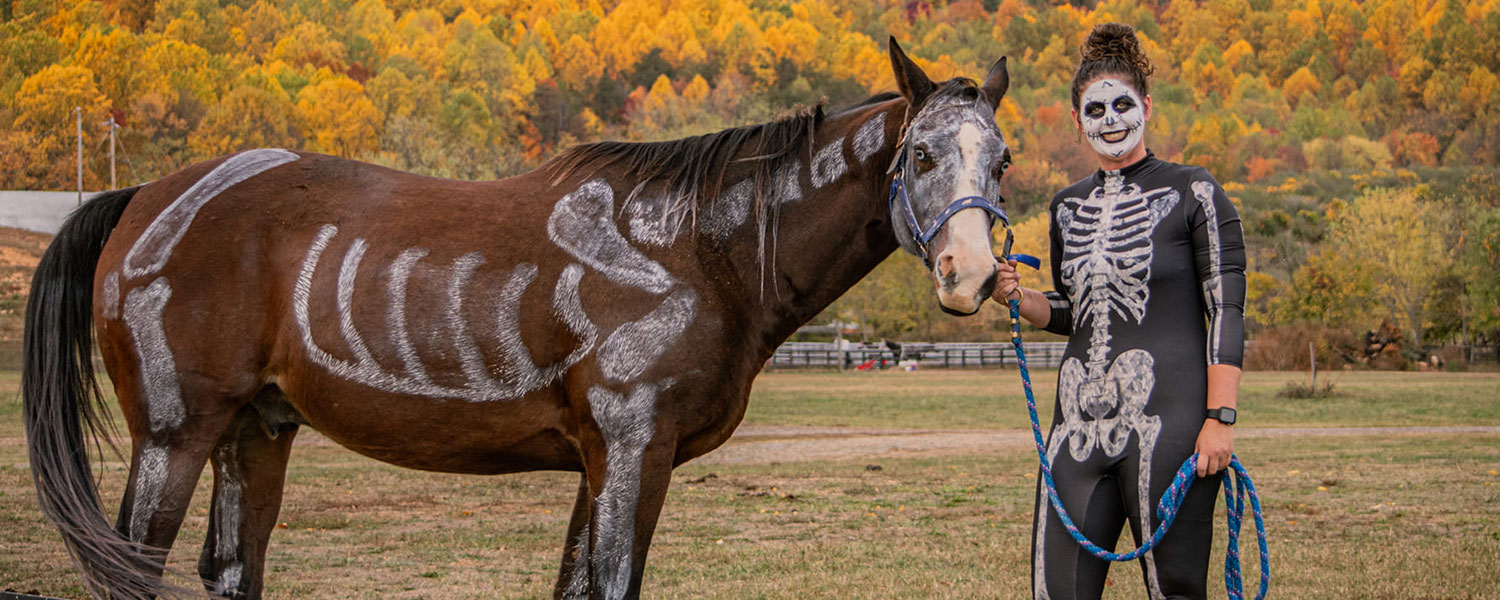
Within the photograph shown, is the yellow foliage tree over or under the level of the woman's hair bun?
over

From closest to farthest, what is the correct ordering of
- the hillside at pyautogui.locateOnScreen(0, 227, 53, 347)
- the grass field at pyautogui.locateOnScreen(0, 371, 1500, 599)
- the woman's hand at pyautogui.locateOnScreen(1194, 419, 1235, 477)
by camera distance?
the woman's hand at pyautogui.locateOnScreen(1194, 419, 1235, 477)
the grass field at pyautogui.locateOnScreen(0, 371, 1500, 599)
the hillside at pyautogui.locateOnScreen(0, 227, 53, 347)

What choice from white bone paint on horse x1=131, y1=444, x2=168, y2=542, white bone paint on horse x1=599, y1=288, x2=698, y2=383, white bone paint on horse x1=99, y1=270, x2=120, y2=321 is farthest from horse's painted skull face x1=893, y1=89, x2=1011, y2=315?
white bone paint on horse x1=99, y1=270, x2=120, y2=321

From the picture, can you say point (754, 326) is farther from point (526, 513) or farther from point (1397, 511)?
point (1397, 511)

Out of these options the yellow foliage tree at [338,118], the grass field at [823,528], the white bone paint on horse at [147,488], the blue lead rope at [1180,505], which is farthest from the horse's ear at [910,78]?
the yellow foliage tree at [338,118]

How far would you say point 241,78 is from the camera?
85312 mm

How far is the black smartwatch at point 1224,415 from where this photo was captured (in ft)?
11.0

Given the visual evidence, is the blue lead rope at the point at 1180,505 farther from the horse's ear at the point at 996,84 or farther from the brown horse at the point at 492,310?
the brown horse at the point at 492,310

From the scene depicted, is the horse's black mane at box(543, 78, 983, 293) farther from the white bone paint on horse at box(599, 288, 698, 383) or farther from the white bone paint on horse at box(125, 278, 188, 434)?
the white bone paint on horse at box(125, 278, 188, 434)

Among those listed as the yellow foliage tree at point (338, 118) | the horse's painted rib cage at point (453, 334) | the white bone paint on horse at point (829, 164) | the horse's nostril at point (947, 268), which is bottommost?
the horse's painted rib cage at point (453, 334)

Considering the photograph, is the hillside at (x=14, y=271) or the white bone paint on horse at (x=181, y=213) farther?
the hillside at (x=14, y=271)

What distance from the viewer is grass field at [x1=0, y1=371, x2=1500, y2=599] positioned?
744 cm

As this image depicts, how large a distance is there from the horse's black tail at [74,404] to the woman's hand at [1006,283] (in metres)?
3.04

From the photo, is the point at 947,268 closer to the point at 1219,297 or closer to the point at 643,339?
the point at 1219,297

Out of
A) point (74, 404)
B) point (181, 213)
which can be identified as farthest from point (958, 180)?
point (74, 404)
